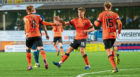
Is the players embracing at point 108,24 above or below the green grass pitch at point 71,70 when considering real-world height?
above

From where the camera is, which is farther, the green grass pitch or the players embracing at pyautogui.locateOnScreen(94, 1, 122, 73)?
the players embracing at pyautogui.locateOnScreen(94, 1, 122, 73)

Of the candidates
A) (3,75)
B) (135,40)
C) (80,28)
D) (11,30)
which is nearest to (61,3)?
(11,30)

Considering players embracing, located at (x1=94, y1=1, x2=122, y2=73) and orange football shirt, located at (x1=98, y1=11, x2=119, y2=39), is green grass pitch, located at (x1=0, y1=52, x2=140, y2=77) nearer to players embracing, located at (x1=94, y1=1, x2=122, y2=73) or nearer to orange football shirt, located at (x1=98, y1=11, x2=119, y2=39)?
players embracing, located at (x1=94, y1=1, x2=122, y2=73)

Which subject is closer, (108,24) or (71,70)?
(108,24)

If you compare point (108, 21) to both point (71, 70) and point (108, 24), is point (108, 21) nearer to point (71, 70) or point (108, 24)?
point (108, 24)

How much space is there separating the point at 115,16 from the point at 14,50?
2691 cm

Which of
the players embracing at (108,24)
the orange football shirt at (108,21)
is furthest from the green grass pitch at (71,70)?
the orange football shirt at (108,21)

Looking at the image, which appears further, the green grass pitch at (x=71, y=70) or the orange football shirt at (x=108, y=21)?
the orange football shirt at (x=108, y=21)

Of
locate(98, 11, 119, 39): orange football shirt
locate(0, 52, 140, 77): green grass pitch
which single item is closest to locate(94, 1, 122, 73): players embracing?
locate(98, 11, 119, 39): orange football shirt

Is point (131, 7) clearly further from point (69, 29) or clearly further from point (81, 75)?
point (81, 75)

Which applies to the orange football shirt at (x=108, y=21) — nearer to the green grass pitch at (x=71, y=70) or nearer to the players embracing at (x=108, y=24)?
the players embracing at (x=108, y=24)

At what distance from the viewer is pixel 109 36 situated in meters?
12.9

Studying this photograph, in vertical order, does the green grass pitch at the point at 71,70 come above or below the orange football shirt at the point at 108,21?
below

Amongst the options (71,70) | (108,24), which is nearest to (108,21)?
(108,24)
